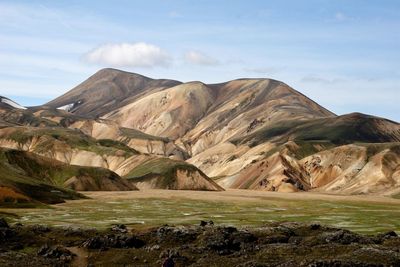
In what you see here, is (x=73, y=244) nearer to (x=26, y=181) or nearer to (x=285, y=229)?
(x=285, y=229)

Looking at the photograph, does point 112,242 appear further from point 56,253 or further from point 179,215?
point 179,215

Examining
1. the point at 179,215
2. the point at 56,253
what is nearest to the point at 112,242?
Result: the point at 56,253

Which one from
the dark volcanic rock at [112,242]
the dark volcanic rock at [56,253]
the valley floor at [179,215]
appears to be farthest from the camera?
the valley floor at [179,215]

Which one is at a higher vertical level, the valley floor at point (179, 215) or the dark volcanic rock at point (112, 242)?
the dark volcanic rock at point (112, 242)

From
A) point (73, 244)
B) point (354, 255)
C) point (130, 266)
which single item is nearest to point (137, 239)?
point (73, 244)

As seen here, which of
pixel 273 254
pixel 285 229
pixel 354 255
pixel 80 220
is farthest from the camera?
pixel 80 220

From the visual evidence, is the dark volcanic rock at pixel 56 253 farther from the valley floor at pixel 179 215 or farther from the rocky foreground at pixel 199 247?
the valley floor at pixel 179 215

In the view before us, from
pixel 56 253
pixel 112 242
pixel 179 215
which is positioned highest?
pixel 112 242

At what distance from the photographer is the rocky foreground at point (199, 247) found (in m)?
59.2

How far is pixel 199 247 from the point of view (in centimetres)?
6919

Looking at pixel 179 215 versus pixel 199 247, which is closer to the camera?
pixel 199 247

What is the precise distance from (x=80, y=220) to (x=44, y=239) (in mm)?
34991

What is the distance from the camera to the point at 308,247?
6631 cm

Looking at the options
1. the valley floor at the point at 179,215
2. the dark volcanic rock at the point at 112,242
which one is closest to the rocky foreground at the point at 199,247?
the dark volcanic rock at the point at 112,242
